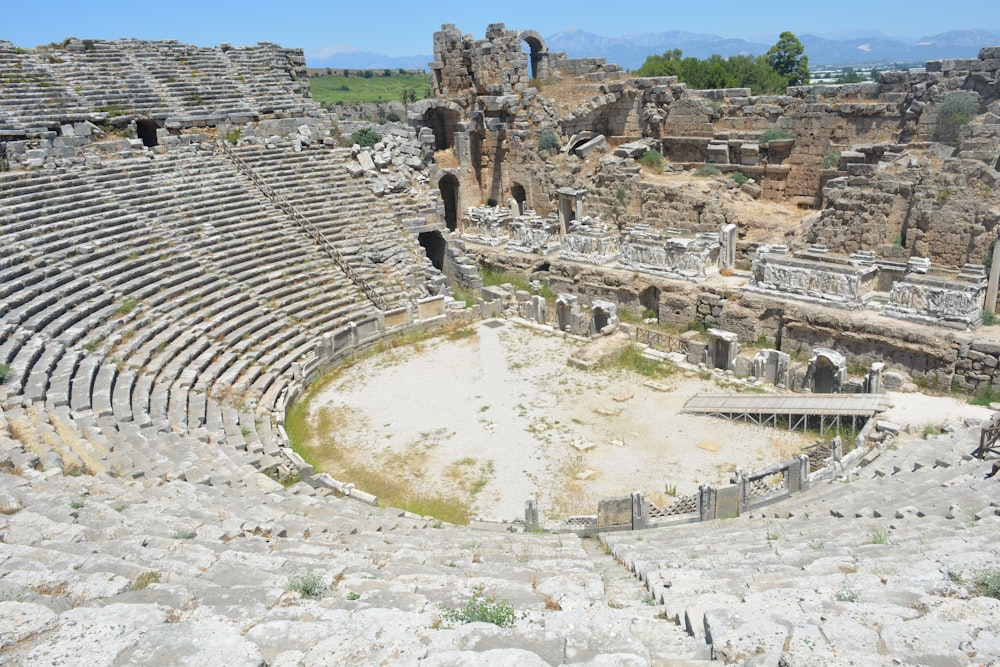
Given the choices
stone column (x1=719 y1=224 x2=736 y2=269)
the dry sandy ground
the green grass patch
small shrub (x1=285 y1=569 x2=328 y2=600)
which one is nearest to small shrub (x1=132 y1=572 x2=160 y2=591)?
small shrub (x1=285 y1=569 x2=328 y2=600)

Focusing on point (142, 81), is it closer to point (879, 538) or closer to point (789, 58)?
point (879, 538)

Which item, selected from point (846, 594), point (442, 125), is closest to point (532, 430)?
point (846, 594)

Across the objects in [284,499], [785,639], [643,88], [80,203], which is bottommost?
[284,499]

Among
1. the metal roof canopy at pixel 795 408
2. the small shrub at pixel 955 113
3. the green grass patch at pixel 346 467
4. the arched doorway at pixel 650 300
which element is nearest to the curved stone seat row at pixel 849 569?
the metal roof canopy at pixel 795 408

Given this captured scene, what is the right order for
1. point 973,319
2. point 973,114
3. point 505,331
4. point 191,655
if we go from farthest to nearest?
point 973,114, point 505,331, point 973,319, point 191,655

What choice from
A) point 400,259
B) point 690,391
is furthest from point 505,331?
point 690,391

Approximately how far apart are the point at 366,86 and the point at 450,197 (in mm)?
89844

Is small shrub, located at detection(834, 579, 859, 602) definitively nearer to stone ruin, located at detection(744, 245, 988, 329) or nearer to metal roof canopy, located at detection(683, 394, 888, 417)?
metal roof canopy, located at detection(683, 394, 888, 417)

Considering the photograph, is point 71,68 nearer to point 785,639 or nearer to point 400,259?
point 400,259

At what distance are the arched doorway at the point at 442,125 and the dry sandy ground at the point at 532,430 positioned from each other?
44.6 ft

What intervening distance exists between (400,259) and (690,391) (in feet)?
30.7

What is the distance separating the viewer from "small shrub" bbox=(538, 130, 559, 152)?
26047mm

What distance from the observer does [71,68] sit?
77.0ft

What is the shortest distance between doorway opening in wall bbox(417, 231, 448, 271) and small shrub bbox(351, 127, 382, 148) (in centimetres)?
390
